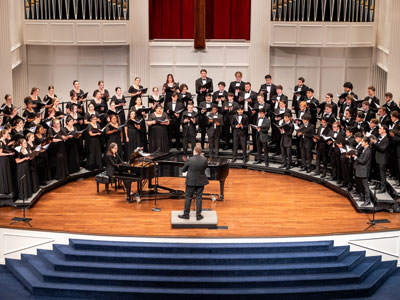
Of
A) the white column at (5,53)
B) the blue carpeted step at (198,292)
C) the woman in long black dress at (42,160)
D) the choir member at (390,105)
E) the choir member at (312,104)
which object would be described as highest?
the white column at (5,53)

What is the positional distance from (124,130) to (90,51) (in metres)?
3.52

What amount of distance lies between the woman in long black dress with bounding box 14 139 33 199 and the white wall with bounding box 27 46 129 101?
201 inches

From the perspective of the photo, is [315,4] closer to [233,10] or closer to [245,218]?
[233,10]

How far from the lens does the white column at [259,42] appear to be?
15141 millimetres

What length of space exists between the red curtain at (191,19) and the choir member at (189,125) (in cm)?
327

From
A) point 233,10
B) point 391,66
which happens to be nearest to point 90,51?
point 233,10

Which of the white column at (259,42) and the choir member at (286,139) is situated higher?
the white column at (259,42)

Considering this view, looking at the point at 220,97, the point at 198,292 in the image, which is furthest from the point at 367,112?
the point at 198,292

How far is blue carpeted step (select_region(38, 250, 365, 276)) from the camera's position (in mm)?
8992


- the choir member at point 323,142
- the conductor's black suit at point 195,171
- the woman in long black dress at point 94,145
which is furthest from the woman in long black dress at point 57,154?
the choir member at point 323,142

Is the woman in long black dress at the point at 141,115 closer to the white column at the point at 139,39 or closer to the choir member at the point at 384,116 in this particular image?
the white column at the point at 139,39

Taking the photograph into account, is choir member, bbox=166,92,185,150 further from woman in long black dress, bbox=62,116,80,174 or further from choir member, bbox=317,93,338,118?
choir member, bbox=317,93,338,118

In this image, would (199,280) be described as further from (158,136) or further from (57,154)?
(158,136)

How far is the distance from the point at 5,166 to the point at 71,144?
2009mm
